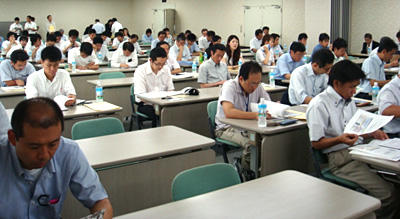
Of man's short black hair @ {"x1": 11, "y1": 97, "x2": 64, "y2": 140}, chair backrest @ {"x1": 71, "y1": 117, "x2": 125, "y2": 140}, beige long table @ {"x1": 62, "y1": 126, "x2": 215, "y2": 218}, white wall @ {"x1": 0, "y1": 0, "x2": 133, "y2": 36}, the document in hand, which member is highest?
white wall @ {"x1": 0, "y1": 0, "x2": 133, "y2": 36}

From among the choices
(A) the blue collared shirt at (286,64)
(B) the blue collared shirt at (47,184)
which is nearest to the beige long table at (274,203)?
(B) the blue collared shirt at (47,184)

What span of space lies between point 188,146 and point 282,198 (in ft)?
3.36

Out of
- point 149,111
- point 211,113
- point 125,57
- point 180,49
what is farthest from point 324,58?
point 180,49

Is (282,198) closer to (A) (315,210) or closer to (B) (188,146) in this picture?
(A) (315,210)

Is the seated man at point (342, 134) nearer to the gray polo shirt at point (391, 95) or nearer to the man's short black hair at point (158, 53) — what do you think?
the gray polo shirt at point (391, 95)

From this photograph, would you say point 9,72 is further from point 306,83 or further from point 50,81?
point 306,83

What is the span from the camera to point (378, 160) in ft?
8.28

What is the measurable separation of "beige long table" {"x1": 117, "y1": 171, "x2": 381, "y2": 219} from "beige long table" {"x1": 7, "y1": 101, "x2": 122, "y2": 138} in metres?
2.26

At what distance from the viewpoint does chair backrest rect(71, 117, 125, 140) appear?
318 cm

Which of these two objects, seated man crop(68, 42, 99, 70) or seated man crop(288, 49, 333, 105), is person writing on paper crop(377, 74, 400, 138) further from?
seated man crop(68, 42, 99, 70)

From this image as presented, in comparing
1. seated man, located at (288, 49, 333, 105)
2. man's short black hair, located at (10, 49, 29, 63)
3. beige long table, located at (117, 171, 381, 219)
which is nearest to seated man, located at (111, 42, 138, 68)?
man's short black hair, located at (10, 49, 29, 63)

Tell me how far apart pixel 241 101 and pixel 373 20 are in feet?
26.4

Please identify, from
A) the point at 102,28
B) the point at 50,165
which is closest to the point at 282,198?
the point at 50,165

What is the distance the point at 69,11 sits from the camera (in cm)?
1891
